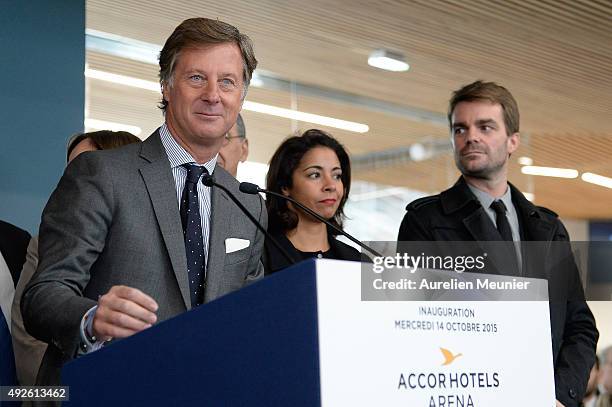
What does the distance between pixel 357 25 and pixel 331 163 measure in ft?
11.8

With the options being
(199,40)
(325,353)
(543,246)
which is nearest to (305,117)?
(543,246)

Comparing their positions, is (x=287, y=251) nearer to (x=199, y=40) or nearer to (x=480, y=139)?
(x=480, y=139)

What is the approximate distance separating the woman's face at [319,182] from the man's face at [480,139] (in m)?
0.56

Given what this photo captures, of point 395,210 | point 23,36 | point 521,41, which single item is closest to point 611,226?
point 395,210

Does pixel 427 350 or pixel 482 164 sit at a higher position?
pixel 482 164

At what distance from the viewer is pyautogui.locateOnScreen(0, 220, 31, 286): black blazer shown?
2994 mm

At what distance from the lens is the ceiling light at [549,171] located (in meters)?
12.8

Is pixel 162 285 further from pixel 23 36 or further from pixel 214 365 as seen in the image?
pixel 23 36

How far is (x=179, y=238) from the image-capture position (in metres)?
2.19

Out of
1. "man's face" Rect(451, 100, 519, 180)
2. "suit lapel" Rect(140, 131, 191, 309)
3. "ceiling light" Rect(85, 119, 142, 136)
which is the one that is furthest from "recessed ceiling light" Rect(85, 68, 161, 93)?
"suit lapel" Rect(140, 131, 191, 309)

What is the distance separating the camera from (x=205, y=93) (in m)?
2.34

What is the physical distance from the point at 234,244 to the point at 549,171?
37.3ft

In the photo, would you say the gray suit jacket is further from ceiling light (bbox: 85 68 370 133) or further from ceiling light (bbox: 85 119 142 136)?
ceiling light (bbox: 85 119 142 136)

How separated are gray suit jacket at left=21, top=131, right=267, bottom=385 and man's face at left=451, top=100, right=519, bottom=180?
1323 mm
